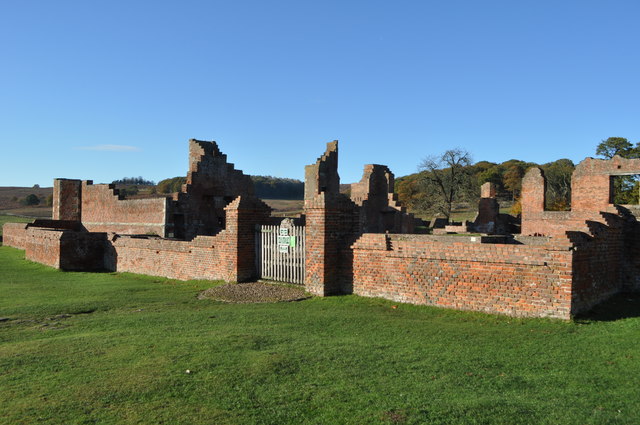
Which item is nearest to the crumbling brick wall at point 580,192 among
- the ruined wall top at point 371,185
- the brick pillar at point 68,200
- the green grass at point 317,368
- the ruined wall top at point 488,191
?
the ruined wall top at point 488,191

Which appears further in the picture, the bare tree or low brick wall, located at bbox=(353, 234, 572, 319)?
the bare tree

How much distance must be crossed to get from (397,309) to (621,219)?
5201 millimetres

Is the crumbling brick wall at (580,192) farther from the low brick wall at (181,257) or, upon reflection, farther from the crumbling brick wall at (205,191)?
the low brick wall at (181,257)

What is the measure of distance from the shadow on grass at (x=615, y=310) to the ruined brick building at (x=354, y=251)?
16 cm

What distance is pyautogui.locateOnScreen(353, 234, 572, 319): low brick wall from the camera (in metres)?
8.10

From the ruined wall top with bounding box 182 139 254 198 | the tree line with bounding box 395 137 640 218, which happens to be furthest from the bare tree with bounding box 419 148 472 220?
the ruined wall top with bounding box 182 139 254 198

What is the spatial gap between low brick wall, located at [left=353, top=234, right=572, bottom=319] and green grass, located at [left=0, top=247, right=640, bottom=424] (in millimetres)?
370

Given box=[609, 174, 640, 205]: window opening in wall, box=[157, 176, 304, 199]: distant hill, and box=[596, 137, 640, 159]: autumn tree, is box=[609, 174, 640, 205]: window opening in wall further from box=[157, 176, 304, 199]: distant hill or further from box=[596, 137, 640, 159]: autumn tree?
box=[157, 176, 304, 199]: distant hill

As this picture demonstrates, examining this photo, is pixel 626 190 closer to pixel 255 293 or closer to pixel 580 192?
pixel 580 192

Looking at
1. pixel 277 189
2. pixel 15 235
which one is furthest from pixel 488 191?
pixel 277 189

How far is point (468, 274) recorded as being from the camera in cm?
897

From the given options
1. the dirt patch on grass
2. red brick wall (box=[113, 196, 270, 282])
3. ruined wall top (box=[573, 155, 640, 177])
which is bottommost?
the dirt patch on grass

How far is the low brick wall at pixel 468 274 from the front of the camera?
319 inches

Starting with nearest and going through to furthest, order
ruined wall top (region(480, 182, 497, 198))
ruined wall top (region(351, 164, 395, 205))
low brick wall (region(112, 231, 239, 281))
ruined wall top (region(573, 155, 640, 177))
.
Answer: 1. low brick wall (region(112, 231, 239, 281))
2. ruined wall top (region(573, 155, 640, 177))
3. ruined wall top (region(351, 164, 395, 205))
4. ruined wall top (region(480, 182, 497, 198))
